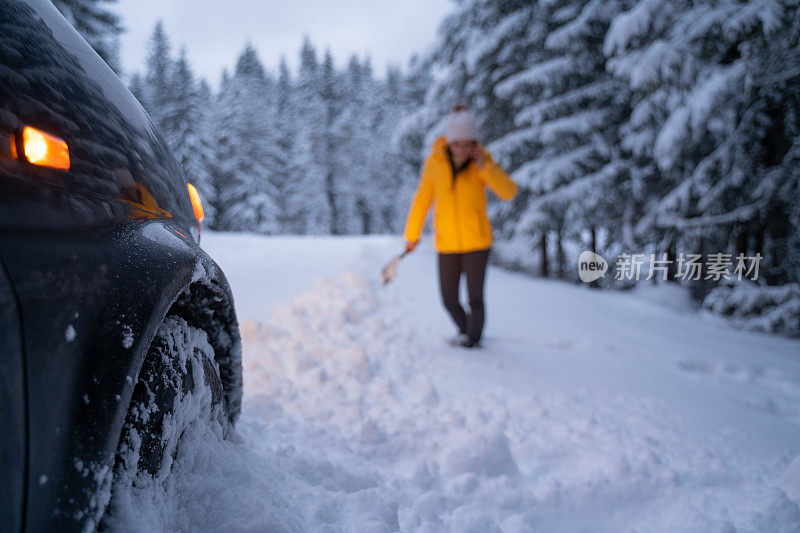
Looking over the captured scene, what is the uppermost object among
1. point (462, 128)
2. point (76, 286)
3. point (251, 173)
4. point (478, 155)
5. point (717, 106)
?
point (251, 173)

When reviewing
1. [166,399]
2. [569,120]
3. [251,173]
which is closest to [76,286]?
[166,399]

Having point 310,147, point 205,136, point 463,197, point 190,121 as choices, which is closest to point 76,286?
point 463,197

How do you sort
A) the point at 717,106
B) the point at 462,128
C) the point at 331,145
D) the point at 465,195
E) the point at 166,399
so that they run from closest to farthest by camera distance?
1. the point at 166,399
2. the point at 462,128
3. the point at 465,195
4. the point at 717,106
5. the point at 331,145

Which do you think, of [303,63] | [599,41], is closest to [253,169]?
[303,63]

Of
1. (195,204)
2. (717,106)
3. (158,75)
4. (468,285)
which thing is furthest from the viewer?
(158,75)

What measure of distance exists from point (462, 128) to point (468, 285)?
133 centimetres

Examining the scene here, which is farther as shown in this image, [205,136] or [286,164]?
[286,164]

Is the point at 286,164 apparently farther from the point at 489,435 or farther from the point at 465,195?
the point at 489,435

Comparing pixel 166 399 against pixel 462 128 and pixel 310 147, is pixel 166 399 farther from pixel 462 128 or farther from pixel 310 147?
pixel 310 147

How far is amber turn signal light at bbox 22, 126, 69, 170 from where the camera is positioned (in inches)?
28.1

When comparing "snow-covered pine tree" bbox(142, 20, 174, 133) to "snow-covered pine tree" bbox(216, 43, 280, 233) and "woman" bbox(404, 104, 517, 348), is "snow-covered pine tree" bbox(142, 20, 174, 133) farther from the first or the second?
"snow-covered pine tree" bbox(216, 43, 280, 233)

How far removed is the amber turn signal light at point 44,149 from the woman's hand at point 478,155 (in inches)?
116

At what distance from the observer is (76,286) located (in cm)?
74

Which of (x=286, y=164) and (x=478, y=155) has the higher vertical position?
(x=286, y=164)
